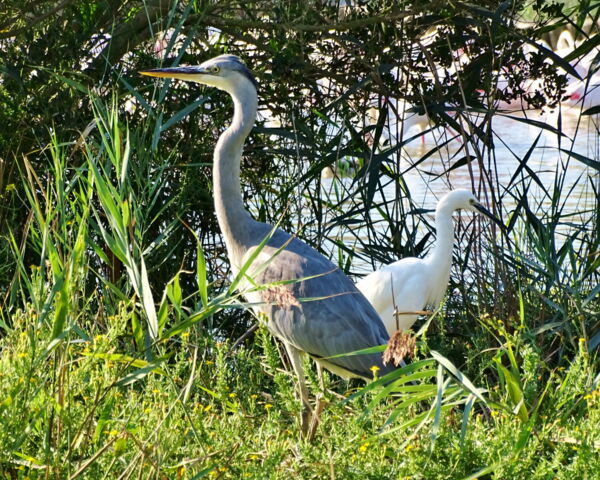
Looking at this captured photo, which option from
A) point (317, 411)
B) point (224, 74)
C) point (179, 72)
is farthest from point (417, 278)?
point (317, 411)

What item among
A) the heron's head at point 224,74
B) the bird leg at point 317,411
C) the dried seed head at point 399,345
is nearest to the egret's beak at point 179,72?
the heron's head at point 224,74

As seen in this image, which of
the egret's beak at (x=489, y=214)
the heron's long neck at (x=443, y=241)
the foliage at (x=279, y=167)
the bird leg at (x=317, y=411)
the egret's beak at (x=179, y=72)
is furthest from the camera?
the heron's long neck at (x=443, y=241)

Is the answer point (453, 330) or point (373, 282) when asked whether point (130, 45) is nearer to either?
point (373, 282)

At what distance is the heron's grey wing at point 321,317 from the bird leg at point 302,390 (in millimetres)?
66

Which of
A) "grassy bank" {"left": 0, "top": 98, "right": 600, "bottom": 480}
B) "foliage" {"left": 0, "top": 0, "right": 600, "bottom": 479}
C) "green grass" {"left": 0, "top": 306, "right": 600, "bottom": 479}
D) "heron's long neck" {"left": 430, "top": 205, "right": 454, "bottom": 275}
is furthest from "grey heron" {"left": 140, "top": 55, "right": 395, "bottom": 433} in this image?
"green grass" {"left": 0, "top": 306, "right": 600, "bottom": 479}

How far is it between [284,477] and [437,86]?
231 centimetres

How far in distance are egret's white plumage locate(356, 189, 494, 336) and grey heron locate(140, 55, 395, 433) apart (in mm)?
468

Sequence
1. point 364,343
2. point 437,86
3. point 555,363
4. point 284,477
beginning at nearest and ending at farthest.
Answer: point 284,477 → point 364,343 → point 555,363 → point 437,86

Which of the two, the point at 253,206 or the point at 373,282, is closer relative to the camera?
the point at 373,282

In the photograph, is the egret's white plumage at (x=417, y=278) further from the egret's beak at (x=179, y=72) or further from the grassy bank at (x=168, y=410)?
the grassy bank at (x=168, y=410)

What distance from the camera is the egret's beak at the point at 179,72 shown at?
12.0 ft

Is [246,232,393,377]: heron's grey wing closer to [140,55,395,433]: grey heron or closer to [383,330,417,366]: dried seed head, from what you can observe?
[140,55,395,433]: grey heron

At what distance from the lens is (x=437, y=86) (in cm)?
434

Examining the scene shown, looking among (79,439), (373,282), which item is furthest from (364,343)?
(79,439)
